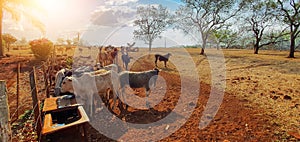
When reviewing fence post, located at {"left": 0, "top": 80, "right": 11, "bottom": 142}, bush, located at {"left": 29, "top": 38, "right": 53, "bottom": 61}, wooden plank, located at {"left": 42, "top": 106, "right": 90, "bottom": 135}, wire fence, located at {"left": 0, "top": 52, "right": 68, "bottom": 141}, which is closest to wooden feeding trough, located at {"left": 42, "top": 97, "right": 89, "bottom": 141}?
wooden plank, located at {"left": 42, "top": 106, "right": 90, "bottom": 135}

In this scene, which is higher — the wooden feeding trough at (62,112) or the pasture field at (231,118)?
the wooden feeding trough at (62,112)

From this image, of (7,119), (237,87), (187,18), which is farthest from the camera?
(187,18)

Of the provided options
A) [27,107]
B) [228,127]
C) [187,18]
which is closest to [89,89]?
[27,107]

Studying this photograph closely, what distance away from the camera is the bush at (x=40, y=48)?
1573 cm

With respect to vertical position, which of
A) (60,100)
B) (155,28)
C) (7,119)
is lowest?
(60,100)

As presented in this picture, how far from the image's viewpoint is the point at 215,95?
8.25 meters

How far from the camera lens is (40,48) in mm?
15836

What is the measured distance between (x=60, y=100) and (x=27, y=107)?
2405 millimetres

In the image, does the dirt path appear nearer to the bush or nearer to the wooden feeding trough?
the wooden feeding trough

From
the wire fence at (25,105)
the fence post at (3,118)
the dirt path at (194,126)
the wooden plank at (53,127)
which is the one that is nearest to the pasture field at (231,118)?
the dirt path at (194,126)

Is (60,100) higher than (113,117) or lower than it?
higher

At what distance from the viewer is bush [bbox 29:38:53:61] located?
15734 mm

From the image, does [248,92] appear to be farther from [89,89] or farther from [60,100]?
[60,100]

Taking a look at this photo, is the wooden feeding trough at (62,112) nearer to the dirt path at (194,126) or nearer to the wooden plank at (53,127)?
the wooden plank at (53,127)
